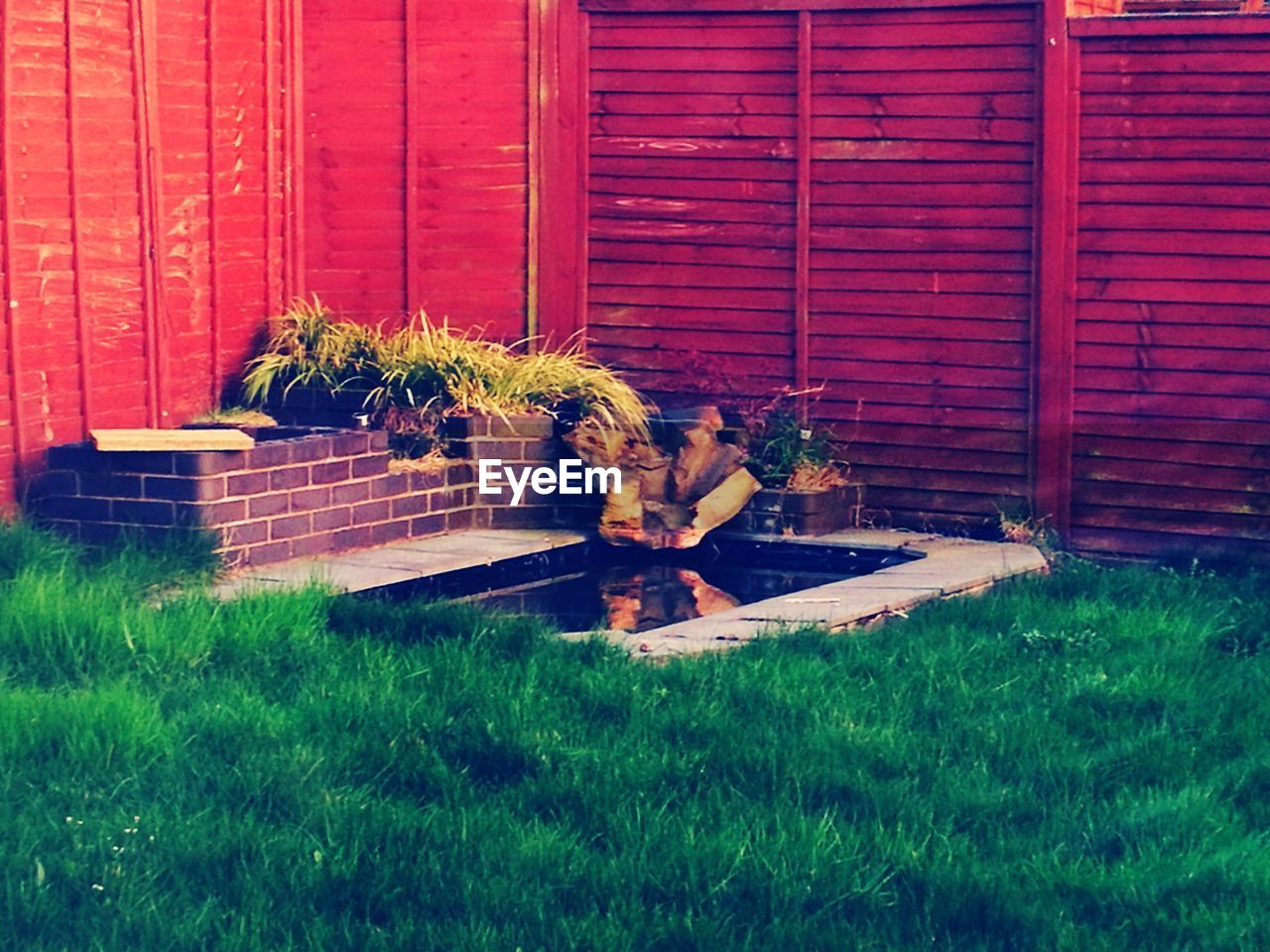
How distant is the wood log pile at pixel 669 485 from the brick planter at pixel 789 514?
0.07 metres

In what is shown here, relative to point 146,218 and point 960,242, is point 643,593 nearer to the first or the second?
point 960,242

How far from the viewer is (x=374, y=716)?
5.56m

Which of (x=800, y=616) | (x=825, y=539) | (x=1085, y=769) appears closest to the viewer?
(x=1085, y=769)

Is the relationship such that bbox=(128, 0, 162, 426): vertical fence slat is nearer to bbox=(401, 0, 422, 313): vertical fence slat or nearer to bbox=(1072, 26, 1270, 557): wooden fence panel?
bbox=(401, 0, 422, 313): vertical fence slat

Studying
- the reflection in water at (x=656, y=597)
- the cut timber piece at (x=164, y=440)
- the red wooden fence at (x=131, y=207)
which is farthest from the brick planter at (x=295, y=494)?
the reflection in water at (x=656, y=597)

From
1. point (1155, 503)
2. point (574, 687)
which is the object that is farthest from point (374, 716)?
point (1155, 503)

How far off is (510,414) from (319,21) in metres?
2.43

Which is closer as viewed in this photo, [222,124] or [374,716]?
[374,716]

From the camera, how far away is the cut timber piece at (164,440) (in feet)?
26.2

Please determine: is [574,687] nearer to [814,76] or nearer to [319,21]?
[814,76]

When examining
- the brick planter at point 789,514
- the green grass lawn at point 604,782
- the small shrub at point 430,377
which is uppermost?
the small shrub at point 430,377

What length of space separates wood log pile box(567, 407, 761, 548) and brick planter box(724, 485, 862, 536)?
0.24 feet

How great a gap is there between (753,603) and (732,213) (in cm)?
261

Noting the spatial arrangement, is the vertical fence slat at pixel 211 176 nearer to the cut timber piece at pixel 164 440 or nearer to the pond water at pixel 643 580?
the cut timber piece at pixel 164 440
